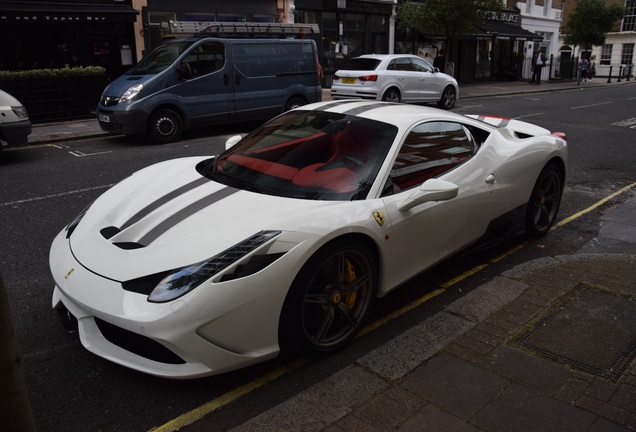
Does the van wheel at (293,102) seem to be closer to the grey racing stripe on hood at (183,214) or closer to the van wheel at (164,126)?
the van wheel at (164,126)

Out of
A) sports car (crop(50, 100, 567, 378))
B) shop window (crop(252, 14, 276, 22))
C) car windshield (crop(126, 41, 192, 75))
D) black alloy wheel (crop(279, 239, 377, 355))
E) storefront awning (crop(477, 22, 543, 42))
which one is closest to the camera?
sports car (crop(50, 100, 567, 378))

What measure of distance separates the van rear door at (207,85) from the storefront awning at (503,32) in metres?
21.8

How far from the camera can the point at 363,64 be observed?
16750 mm

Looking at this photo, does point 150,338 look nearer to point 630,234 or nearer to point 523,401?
point 523,401

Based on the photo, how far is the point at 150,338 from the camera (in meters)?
2.66

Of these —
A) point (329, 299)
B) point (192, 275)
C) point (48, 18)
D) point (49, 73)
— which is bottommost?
point (329, 299)

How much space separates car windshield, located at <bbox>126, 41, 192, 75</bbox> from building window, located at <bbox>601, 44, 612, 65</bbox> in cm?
5087

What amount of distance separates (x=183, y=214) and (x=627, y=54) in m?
57.6

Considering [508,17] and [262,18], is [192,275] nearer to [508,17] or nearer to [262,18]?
[262,18]

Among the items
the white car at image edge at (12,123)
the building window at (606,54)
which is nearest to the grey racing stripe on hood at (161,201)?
the white car at image edge at (12,123)

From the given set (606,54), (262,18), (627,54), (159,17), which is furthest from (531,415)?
(606,54)

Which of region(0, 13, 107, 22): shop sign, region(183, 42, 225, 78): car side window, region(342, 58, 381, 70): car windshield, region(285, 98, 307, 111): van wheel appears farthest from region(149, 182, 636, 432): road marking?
region(0, 13, 107, 22): shop sign

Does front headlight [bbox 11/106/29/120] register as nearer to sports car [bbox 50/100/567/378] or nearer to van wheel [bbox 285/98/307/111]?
van wheel [bbox 285/98/307/111]

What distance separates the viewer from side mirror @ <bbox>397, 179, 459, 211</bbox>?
11.6 feet
